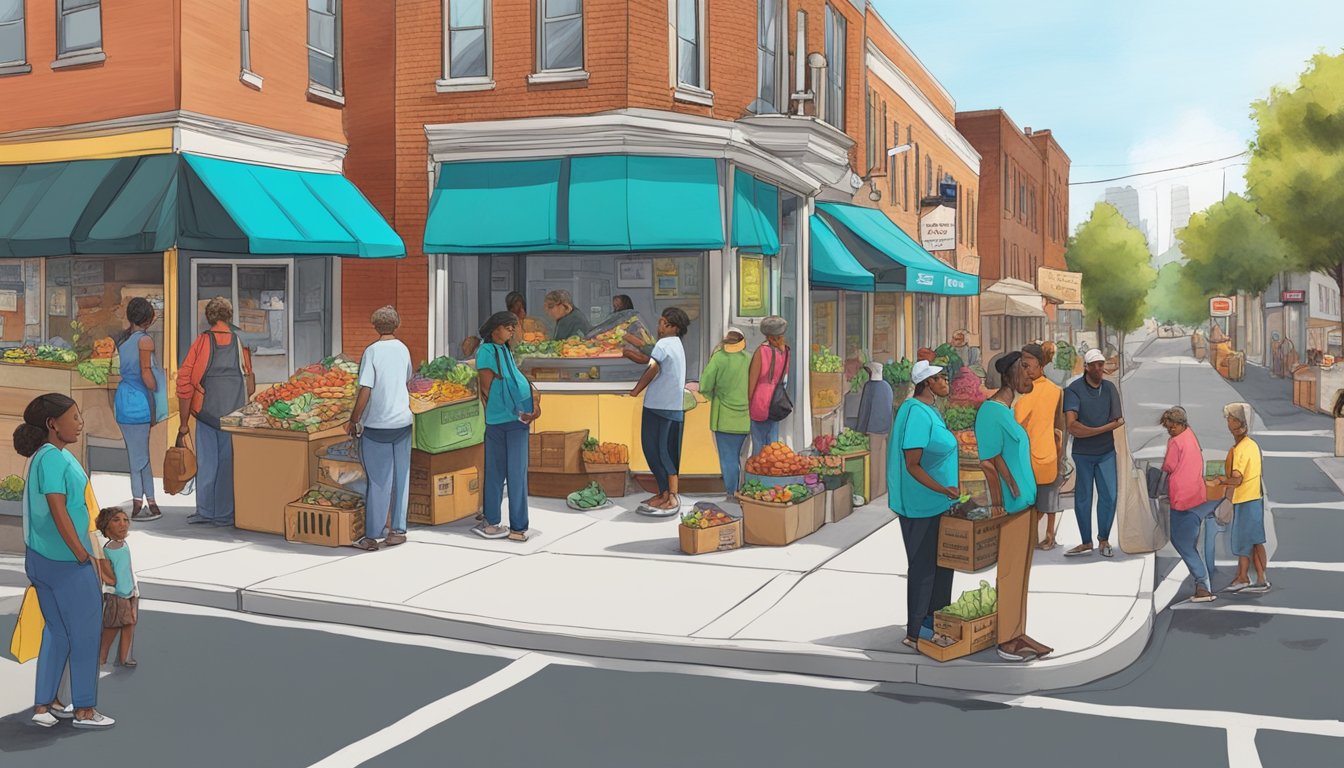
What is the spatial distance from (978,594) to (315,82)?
13.7 m

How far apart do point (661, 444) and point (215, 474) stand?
431cm

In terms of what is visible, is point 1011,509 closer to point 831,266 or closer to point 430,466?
point 430,466

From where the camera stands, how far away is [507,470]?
38.0 ft

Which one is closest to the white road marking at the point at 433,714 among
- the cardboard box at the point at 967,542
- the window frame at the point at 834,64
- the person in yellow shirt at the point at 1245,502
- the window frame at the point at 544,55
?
the cardboard box at the point at 967,542

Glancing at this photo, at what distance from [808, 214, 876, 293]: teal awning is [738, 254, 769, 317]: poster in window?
2958 millimetres

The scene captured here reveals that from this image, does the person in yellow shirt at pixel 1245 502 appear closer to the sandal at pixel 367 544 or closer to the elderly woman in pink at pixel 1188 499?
the elderly woman in pink at pixel 1188 499

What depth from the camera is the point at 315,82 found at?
18344mm

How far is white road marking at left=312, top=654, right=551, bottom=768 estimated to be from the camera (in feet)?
20.5

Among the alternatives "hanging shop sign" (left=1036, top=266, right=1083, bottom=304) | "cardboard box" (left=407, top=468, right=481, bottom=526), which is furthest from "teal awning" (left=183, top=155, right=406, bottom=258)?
"hanging shop sign" (left=1036, top=266, right=1083, bottom=304)

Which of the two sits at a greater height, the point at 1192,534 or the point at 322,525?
the point at 1192,534

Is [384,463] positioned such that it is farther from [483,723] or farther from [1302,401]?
[1302,401]

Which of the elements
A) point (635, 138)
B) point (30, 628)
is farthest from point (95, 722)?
point (635, 138)

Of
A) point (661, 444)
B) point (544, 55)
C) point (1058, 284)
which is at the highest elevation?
point (544, 55)

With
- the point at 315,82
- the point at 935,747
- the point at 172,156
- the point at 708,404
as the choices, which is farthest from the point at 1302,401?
the point at 935,747
